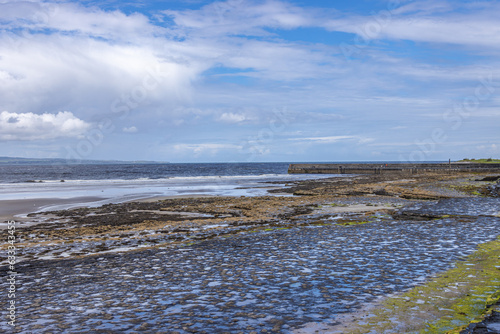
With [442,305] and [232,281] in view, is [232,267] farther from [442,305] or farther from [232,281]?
[442,305]

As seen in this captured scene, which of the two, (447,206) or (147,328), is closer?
(147,328)

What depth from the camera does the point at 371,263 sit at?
1345cm

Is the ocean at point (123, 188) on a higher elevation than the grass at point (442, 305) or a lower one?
lower

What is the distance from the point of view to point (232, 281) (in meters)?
11.7

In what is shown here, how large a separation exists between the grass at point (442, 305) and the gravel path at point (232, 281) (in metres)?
0.61

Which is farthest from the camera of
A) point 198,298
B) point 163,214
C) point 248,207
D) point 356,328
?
point 248,207

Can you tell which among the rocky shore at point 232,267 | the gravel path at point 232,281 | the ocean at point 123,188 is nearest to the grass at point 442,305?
the rocky shore at point 232,267

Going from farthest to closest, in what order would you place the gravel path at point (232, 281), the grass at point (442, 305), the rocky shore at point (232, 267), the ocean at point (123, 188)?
Answer: the ocean at point (123, 188), the rocky shore at point (232, 267), the gravel path at point (232, 281), the grass at point (442, 305)

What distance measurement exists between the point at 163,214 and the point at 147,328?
2288 centimetres

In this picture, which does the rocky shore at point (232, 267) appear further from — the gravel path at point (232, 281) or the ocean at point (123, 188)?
the ocean at point (123, 188)

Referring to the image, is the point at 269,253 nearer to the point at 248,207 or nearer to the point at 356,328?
the point at 356,328

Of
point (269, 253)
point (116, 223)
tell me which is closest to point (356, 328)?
point (269, 253)

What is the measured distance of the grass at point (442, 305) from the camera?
816 cm

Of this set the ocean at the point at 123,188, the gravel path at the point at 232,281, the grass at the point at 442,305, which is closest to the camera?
the grass at the point at 442,305
